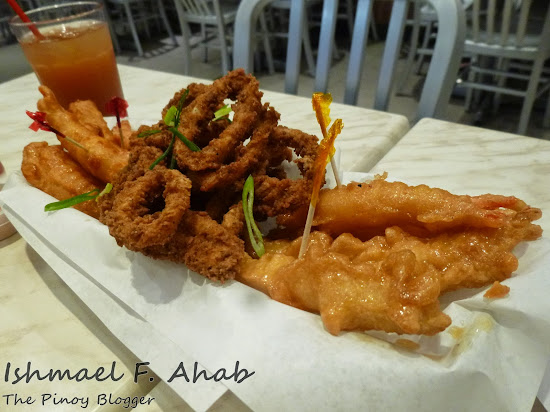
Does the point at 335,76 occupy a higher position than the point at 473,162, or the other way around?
the point at 473,162

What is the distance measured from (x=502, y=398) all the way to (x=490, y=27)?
397cm

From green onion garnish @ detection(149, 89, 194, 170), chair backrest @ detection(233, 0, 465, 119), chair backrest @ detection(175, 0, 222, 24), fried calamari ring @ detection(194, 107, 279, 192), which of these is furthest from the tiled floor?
green onion garnish @ detection(149, 89, 194, 170)

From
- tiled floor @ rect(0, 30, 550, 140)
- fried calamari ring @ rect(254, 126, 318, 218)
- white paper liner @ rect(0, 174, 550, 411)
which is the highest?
fried calamari ring @ rect(254, 126, 318, 218)

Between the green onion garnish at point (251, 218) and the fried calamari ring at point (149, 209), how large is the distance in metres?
0.15

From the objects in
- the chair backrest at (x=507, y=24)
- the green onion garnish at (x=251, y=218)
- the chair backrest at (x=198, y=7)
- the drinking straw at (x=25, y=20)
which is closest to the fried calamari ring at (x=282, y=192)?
the green onion garnish at (x=251, y=218)

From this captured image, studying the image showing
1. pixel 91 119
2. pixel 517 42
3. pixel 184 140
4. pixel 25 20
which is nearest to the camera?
pixel 184 140

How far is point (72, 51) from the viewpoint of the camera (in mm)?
1974

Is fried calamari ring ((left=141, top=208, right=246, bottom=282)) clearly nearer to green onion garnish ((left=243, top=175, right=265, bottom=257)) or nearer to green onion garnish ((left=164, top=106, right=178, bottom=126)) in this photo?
green onion garnish ((left=243, top=175, right=265, bottom=257))

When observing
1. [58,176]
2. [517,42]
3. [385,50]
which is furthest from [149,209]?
[517,42]

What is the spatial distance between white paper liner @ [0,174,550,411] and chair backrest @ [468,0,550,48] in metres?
3.41

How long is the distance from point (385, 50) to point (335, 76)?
421 cm

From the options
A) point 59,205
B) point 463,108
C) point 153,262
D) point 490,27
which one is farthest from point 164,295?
point 463,108

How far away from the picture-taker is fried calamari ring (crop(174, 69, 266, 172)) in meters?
1.05

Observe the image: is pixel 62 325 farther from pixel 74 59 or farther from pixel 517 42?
pixel 517 42
